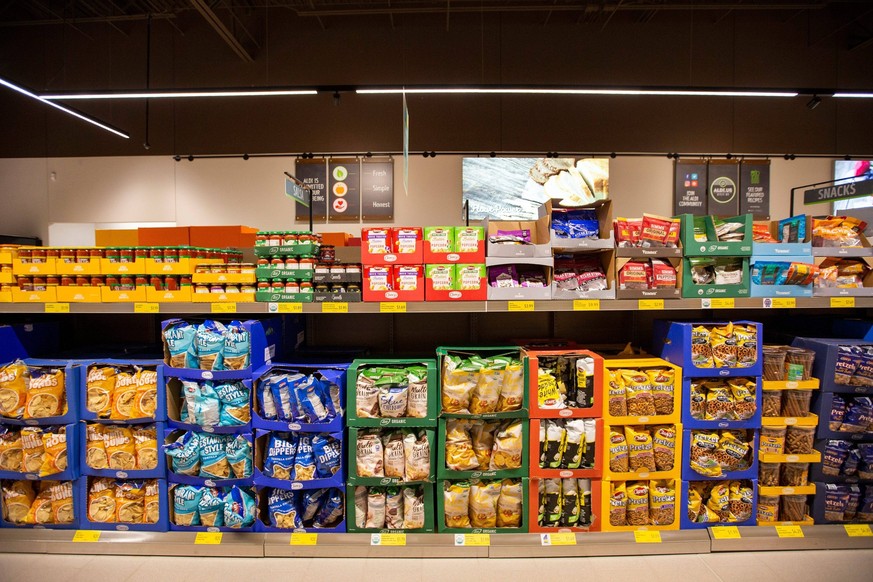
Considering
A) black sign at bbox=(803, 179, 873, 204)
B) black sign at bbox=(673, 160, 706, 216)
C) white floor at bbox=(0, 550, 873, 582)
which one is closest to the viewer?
white floor at bbox=(0, 550, 873, 582)

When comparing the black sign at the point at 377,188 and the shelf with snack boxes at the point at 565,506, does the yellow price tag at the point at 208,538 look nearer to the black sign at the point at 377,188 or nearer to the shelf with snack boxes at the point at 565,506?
the shelf with snack boxes at the point at 565,506

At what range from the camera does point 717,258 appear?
214 cm

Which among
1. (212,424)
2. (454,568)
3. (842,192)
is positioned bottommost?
(454,568)

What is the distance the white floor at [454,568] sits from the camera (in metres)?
1.92

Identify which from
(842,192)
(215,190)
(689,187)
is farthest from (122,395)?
(689,187)

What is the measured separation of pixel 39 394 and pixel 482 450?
253cm

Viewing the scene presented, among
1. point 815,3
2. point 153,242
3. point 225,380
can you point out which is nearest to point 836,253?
point 225,380

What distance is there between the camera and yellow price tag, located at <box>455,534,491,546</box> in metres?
2.04

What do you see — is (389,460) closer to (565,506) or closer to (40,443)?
(565,506)

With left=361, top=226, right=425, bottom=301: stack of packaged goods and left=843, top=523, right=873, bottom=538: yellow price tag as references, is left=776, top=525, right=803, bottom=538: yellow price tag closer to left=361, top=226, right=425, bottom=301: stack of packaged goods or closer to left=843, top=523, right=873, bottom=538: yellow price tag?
left=843, top=523, right=873, bottom=538: yellow price tag

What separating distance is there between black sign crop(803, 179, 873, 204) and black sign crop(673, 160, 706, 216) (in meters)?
1.67

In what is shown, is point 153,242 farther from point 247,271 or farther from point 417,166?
point 417,166

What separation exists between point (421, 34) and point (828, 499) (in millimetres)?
5740

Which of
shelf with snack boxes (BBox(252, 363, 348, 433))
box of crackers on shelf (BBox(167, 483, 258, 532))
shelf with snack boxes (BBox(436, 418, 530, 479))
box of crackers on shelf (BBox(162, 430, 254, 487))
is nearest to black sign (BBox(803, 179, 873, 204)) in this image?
shelf with snack boxes (BBox(436, 418, 530, 479))
